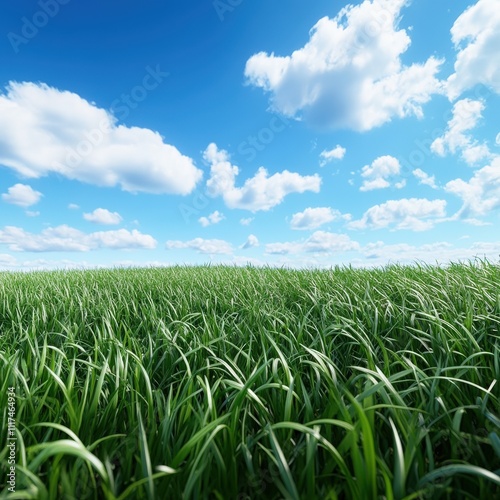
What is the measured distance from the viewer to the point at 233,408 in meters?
1.13

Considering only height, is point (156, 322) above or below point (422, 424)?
above

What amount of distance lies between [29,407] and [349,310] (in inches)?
96.3

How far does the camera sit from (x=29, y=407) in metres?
1.42

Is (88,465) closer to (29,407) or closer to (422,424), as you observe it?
(29,407)

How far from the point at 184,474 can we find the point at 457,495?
85 centimetres

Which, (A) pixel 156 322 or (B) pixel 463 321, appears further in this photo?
(A) pixel 156 322

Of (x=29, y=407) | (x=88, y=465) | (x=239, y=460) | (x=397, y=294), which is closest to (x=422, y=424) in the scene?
(x=239, y=460)

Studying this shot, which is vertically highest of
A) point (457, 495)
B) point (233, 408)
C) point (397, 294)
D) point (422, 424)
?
point (397, 294)

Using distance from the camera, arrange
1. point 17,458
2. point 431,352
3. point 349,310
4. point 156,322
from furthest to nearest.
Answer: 1. point 349,310
2. point 156,322
3. point 431,352
4. point 17,458

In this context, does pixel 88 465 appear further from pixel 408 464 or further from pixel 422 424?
pixel 422 424

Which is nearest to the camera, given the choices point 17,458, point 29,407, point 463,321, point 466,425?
point 17,458

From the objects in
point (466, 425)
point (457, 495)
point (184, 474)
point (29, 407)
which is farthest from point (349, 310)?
point (29, 407)

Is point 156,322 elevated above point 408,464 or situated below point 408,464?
above

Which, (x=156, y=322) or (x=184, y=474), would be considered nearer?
(x=184, y=474)
